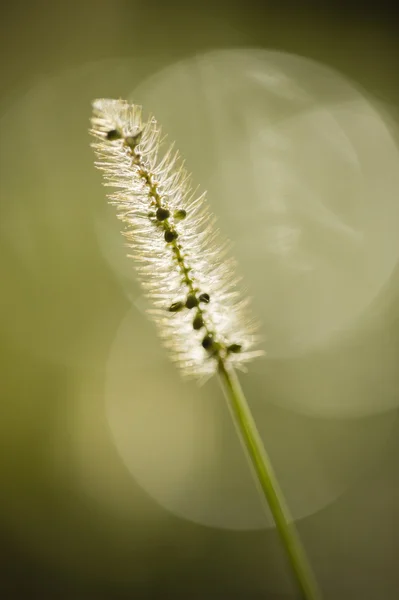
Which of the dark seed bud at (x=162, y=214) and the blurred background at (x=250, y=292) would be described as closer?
the dark seed bud at (x=162, y=214)

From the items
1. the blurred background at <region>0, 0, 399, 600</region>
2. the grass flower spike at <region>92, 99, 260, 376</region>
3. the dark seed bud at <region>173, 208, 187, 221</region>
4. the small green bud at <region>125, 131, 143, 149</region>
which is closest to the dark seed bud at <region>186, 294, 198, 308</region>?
the grass flower spike at <region>92, 99, 260, 376</region>

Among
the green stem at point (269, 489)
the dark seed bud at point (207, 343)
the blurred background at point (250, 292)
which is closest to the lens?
the green stem at point (269, 489)

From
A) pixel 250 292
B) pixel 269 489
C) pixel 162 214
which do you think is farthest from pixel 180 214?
pixel 250 292

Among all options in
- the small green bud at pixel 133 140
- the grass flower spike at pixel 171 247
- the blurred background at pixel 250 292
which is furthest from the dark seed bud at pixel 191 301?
the blurred background at pixel 250 292

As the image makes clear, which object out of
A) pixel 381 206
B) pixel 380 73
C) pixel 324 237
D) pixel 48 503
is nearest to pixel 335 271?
pixel 324 237

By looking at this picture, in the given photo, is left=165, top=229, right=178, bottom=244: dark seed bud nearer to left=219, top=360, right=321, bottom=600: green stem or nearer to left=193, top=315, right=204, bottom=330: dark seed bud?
left=193, top=315, right=204, bottom=330: dark seed bud

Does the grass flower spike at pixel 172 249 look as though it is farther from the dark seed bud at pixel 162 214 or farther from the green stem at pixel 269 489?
the green stem at pixel 269 489
